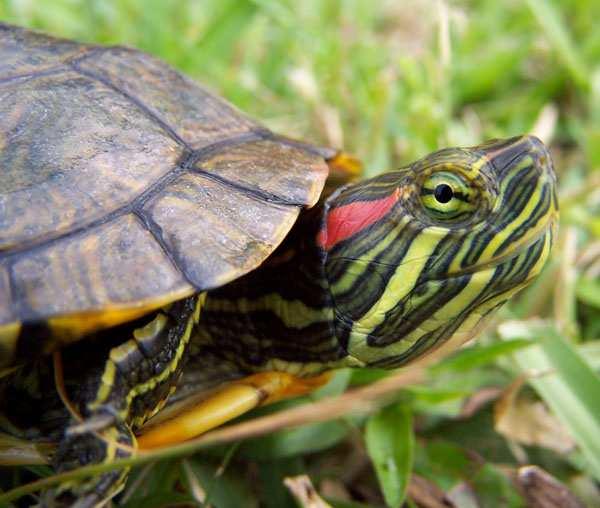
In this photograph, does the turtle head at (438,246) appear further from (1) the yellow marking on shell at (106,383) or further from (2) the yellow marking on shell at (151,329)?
(1) the yellow marking on shell at (106,383)

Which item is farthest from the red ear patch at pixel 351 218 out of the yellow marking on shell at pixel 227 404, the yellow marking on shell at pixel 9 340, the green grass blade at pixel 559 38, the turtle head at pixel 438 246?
the green grass blade at pixel 559 38

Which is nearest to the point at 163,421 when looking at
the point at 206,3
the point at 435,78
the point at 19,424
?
the point at 19,424

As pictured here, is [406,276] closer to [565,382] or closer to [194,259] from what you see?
[194,259]

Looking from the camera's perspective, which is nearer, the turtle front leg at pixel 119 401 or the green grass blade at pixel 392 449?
the turtle front leg at pixel 119 401

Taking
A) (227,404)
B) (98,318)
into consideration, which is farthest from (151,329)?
(227,404)

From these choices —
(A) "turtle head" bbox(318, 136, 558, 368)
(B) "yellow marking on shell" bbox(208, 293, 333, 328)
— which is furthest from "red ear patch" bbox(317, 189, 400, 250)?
(B) "yellow marking on shell" bbox(208, 293, 333, 328)

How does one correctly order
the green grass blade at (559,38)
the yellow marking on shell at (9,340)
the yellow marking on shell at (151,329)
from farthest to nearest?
the green grass blade at (559,38) → the yellow marking on shell at (151,329) → the yellow marking on shell at (9,340)

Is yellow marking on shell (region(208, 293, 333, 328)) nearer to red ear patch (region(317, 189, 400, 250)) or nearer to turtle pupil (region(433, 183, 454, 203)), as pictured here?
red ear patch (region(317, 189, 400, 250))

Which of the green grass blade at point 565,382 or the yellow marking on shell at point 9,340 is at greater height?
the green grass blade at point 565,382

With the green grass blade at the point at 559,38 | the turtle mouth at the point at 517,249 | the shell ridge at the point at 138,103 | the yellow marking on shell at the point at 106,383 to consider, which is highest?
the green grass blade at the point at 559,38
